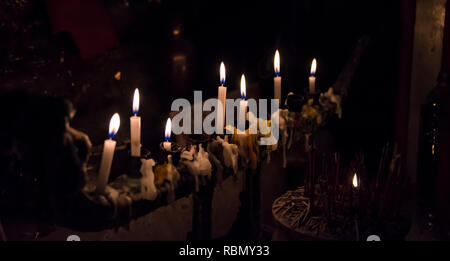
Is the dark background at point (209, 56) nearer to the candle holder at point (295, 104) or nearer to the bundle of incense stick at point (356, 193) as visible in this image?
the candle holder at point (295, 104)

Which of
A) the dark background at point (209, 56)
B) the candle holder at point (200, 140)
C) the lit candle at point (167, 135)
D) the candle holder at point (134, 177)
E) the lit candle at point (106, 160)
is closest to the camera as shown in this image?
the lit candle at point (106, 160)

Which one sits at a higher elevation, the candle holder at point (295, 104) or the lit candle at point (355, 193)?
the candle holder at point (295, 104)

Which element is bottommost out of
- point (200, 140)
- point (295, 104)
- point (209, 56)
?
point (200, 140)

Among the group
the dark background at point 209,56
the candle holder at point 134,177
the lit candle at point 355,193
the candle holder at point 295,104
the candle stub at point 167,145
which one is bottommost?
the lit candle at point 355,193

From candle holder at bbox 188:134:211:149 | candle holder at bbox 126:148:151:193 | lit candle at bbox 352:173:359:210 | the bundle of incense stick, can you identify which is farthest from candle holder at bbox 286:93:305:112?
candle holder at bbox 126:148:151:193

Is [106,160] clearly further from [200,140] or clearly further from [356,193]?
[356,193]

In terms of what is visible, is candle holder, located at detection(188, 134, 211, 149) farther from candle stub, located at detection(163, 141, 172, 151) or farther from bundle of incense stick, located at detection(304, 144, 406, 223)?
bundle of incense stick, located at detection(304, 144, 406, 223)

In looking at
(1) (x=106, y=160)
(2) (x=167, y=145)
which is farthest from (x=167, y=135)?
(1) (x=106, y=160)

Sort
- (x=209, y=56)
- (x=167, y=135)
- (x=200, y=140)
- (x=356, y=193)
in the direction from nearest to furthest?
1. (x=167, y=135)
2. (x=200, y=140)
3. (x=356, y=193)
4. (x=209, y=56)

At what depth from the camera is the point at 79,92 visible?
2695mm

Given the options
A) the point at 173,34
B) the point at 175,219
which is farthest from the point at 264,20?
the point at 175,219

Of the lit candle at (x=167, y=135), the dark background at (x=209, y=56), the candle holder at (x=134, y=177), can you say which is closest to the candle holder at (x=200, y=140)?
the lit candle at (x=167, y=135)

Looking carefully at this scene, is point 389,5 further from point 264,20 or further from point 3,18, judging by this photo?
point 3,18

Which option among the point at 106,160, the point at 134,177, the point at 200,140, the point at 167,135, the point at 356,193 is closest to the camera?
the point at 106,160
